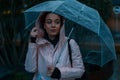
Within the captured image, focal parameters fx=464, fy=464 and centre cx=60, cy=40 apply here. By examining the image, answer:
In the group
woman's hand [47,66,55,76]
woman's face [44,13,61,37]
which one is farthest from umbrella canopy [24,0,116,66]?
woman's hand [47,66,55,76]

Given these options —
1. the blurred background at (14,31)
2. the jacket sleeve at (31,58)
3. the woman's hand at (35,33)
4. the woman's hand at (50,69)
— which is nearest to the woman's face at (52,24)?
the woman's hand at (35,33)

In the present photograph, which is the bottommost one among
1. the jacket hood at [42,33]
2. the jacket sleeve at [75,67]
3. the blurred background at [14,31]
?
the blurred background at [14,31]

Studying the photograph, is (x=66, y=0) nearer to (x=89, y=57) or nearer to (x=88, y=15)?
(x=88, y=15)

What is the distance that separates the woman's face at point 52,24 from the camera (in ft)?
15.5

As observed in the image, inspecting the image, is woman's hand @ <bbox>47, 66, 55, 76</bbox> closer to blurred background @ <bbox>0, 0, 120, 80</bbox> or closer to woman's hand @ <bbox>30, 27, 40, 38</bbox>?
woman's hand @ <bbox>30, 27, 40, 38</bbox>

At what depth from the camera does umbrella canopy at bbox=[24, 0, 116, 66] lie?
4703mm

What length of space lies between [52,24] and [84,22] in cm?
33

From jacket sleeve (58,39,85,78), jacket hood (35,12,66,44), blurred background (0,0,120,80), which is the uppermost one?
jacket hood (35,12,66,44)

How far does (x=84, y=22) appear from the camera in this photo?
4.72 meters

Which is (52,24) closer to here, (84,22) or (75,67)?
(84,22)

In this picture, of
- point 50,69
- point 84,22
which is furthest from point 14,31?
point 50,69

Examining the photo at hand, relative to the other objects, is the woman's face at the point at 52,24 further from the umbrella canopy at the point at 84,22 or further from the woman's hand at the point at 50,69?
the woman's hand at the point at 50,69

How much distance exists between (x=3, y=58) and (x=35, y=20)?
458 centimetres

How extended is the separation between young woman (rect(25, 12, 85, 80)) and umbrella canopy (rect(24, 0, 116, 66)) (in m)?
0.11
